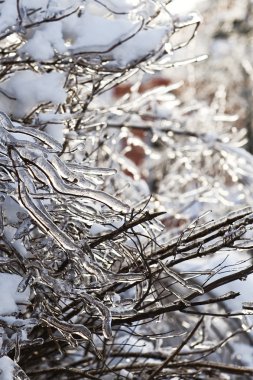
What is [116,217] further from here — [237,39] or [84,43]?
[237,39]

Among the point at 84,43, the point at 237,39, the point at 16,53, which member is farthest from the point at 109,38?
the point at 237,39

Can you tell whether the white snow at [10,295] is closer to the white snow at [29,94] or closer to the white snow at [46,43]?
the white snow at [29,94]

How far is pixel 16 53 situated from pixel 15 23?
0.19 m

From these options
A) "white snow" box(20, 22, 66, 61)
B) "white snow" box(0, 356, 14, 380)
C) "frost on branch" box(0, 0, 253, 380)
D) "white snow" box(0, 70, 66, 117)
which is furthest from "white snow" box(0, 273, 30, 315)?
"white snow" box(20, 22, 66, 61)

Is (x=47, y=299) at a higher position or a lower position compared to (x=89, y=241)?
lower

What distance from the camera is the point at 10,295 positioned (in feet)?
8.28

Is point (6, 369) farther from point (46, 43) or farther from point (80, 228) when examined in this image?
point (46, 43)

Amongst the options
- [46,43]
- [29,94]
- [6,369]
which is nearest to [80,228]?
[6,369]

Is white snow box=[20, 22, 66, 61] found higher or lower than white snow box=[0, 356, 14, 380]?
higher

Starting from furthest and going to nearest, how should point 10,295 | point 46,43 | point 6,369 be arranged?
point 46,43 < point 10,295 < point 6,369

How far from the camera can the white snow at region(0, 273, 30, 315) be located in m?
2.47

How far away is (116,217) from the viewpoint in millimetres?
2607

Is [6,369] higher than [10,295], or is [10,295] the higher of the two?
[10,295]

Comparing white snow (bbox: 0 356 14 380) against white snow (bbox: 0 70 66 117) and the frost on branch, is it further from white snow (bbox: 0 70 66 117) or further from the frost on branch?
white snow (bbox: 0 70 66 117)
